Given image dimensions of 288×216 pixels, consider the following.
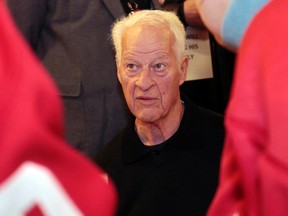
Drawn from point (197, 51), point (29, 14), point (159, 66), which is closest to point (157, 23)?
point (159, 66)

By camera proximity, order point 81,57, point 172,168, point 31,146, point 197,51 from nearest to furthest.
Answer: point 31,146 < point 172,168 < point 81,57 < point 197,51

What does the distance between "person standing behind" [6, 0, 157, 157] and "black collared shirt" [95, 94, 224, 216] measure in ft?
0.52

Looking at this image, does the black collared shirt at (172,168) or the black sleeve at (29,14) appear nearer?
the black collared shirt at (172,168)

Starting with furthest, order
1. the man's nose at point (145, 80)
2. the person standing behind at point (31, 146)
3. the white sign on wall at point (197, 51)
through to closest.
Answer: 1. the white sign on wall at point (197, 51)
2. the man's nose at point (145, 80)
3. the person standing behind at point (31, 146)

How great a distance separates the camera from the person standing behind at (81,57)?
2.03 metres

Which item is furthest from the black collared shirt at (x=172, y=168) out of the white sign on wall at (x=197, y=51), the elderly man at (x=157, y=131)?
the white sign on wall at (x=197, y=51)

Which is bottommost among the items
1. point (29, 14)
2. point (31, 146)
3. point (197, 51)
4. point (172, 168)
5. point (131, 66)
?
point (172, 168)

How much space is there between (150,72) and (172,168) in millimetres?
317

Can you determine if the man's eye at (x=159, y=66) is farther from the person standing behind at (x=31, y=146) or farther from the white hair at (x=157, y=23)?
the person standing behind at (x=31, y=146)

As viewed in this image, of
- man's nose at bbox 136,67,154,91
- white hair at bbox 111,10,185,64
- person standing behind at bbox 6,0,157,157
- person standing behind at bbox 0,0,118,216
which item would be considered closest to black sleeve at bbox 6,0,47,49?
person standing behind at bbox 6,0,157,157

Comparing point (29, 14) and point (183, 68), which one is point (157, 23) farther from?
point (29, 14)

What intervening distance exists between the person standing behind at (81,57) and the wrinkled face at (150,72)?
0.15 meters

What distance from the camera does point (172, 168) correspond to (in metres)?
1.82

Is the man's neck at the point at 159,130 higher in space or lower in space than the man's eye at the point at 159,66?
lower
